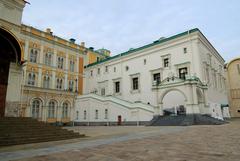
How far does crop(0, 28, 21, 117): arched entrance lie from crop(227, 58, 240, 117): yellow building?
42858mm

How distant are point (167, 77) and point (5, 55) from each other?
19.6 meters

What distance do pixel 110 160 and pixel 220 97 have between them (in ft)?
107

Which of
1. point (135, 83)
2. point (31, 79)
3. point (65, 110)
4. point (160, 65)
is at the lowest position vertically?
point (65, 110)

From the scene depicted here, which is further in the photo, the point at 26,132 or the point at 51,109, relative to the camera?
the point at 51,109

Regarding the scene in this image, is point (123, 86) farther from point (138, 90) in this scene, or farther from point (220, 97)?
point (220, 97)

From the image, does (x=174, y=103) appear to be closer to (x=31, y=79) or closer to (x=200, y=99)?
(x=200, y=99)

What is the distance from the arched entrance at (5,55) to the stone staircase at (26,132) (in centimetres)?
231

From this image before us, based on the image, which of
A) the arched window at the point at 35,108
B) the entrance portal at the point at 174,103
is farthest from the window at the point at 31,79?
the entrance portal at the point at 174,103

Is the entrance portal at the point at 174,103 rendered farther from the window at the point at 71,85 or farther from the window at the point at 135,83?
the window at the point at 71,85

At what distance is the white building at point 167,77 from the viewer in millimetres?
24844

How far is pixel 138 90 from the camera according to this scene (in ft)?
107

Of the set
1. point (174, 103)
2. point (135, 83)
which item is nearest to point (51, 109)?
point (135, 83)

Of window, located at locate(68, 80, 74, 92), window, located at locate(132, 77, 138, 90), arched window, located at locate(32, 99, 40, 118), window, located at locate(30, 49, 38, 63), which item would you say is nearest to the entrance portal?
window, located at locate(132, 77, 138, 90)

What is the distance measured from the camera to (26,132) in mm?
11141
